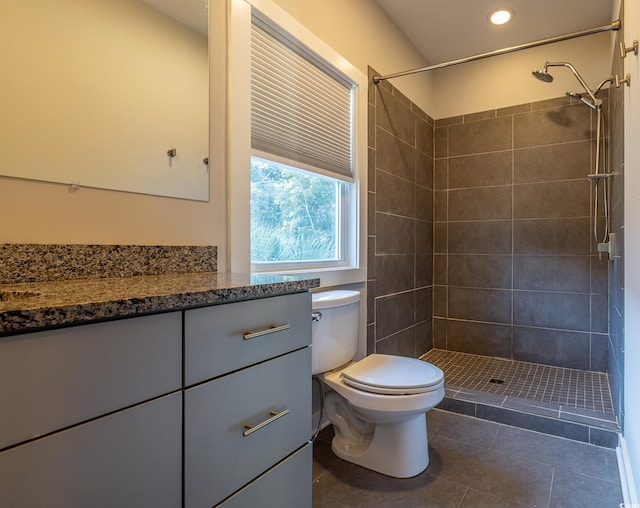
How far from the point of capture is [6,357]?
0.55 meters

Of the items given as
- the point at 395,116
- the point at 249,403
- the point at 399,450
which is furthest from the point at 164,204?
the point at 395,116

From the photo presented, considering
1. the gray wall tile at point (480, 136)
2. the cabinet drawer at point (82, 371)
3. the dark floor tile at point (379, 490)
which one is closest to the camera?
the cabinet drawer at point (82, 371)

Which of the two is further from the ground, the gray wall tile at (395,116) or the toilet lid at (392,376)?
the gray wall tile at (395,116)

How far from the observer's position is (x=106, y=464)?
0.66 m

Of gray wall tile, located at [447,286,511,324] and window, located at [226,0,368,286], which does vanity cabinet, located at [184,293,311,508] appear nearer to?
window, located at [226,0,368,286]

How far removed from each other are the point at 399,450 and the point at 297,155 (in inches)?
56.8

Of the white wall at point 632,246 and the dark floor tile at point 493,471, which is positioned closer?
the white wall at point 632,246

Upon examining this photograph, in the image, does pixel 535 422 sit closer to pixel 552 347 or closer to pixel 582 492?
pixel 582 492

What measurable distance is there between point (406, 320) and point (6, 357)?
8.45 feet

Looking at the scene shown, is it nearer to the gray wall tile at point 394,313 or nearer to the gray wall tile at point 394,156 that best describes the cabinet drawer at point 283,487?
the gray wall tile at point 394,313

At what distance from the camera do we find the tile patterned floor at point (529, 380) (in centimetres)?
226

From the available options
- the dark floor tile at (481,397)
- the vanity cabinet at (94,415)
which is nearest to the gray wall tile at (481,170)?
the dark floor tile at (481,397)

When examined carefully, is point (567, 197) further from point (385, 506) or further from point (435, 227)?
point (385, 506)

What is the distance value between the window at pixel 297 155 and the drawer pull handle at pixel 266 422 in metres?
0.75
